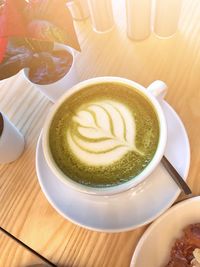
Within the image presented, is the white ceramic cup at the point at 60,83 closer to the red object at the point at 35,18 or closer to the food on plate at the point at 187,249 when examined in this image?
the red object at the point at 35,18

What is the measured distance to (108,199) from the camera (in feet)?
2.04

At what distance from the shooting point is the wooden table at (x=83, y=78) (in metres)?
0.64

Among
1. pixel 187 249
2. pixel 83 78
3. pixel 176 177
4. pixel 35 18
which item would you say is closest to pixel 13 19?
pixel 35 18

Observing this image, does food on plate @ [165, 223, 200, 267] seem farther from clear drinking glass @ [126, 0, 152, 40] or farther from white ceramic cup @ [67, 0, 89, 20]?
white ceramic cup @ [67, 0, 89, 20]

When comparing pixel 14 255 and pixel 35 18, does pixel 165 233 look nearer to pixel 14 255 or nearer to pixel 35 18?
pixel 14 255

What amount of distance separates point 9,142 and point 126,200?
28 centimetres

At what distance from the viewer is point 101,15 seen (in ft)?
2.67

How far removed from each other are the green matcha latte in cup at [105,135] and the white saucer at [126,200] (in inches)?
2.5

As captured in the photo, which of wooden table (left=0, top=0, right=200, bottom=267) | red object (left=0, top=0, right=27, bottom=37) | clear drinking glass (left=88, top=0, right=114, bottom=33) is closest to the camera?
red object (left=0, top=0, right=27, bottom=37)

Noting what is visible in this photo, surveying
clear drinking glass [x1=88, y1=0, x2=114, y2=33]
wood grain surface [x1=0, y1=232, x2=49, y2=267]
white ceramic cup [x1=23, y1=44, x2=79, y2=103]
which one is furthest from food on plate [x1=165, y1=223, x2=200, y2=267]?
clear drinking glass [x1=88, y1=0, x2=114, y2=33]

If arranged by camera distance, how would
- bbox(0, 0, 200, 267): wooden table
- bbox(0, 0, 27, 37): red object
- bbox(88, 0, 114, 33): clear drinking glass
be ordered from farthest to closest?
bbox(88, 0, 114, 33): clear drinking glass < bbox(0, 0, 200, 267): wooden table < bbox(0, 0, 27, 37): red object

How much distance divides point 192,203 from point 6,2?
479 mm

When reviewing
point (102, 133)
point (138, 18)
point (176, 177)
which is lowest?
point (176, 177)

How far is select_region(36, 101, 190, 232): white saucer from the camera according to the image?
0.59 m
